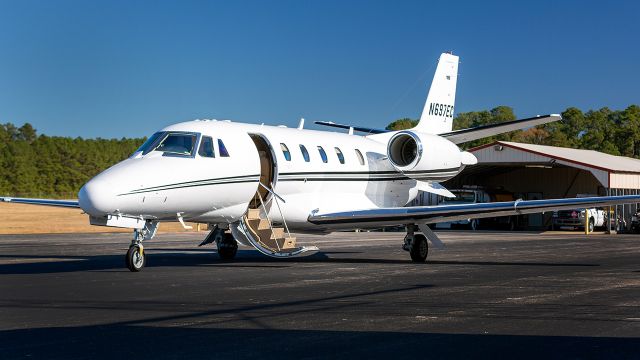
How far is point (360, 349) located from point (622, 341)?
2529 mm

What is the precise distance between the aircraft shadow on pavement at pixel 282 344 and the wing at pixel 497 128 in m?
12.8

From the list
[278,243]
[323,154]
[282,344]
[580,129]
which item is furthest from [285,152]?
[580,129]

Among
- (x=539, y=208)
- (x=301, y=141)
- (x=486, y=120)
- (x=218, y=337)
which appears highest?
(x=486, y=120)

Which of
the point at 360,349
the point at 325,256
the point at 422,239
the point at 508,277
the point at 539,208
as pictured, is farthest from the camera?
the point at 325,256

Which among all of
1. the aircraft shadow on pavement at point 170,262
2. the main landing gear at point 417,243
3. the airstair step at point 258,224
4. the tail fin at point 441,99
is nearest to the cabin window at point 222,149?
the airstair step at point 258,224

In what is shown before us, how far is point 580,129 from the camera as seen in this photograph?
109125 mm

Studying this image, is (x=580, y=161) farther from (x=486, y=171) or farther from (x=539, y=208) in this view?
(x=539, y=208)

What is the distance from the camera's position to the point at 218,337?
25.9ft

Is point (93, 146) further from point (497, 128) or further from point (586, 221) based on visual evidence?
point (497, 128)

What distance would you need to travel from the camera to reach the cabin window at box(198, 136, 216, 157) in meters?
16.5

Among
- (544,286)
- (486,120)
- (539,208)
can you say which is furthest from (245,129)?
(486,120)

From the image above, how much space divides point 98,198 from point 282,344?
24.7 feet

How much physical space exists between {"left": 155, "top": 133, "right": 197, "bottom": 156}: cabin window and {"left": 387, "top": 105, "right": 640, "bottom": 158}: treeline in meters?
77.7

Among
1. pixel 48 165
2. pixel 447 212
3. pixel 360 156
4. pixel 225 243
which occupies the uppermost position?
pixel 48 165
